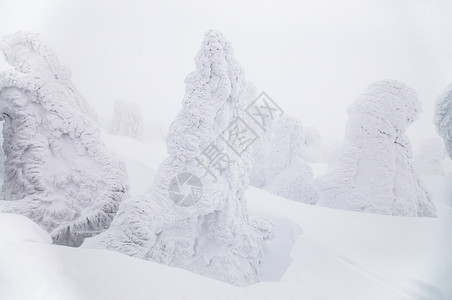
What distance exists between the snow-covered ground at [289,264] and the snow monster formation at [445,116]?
585 mm

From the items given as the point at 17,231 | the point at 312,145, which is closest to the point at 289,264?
the point at 17,231

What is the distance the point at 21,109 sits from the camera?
4.58 ft

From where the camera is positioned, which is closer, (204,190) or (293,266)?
(204,190)

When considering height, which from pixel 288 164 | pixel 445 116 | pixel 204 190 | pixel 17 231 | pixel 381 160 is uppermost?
pixel 445 116

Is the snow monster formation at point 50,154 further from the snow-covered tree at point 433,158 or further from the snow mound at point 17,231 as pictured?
the snow-covered tree at point 433,158

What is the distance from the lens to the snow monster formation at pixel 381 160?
2758mm

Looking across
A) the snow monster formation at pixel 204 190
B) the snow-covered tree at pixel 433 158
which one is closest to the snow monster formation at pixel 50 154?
the snow monster formation at pixel 204 190

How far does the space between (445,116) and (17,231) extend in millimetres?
2311

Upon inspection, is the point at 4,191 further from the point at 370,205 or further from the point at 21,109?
the point at 370,205

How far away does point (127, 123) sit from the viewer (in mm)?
8062

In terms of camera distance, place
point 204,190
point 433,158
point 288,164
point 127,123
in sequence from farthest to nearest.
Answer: point 127,123 → point 433,158 → point 288,164 → point 204,190

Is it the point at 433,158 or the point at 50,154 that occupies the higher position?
the point at 433,158

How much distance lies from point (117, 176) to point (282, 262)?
3.37ft

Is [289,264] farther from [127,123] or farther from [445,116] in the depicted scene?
[127,123]
